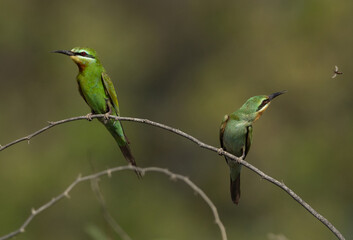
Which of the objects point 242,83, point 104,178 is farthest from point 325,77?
point 104,178

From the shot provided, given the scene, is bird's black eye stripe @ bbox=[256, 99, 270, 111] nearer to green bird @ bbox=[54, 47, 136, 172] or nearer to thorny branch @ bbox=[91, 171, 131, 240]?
green bird @ bbox=[54, 47, 136, 172]

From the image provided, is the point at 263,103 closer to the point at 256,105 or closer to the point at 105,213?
the point at 256,105

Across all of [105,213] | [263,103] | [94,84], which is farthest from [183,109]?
[105,213]

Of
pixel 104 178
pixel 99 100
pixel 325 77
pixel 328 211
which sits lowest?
pixel 328 211

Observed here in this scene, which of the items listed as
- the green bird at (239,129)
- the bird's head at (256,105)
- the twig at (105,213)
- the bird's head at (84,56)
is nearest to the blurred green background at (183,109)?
the green bird at (239,129)

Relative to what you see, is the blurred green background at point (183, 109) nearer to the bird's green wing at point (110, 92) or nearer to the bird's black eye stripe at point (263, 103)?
the bird's green wing at point (110, 92)

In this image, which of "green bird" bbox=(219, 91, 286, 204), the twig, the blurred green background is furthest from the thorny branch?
the blurred green background

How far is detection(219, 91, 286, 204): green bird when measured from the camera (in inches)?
153

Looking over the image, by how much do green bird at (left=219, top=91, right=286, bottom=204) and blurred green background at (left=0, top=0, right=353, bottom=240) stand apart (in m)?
6.94

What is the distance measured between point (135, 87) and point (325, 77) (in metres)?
4.05

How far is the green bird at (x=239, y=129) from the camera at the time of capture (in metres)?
3.88

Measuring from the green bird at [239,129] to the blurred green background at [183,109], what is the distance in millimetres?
6941

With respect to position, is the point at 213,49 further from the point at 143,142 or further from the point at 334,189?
the point at 334,189

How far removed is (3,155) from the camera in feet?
43.0
